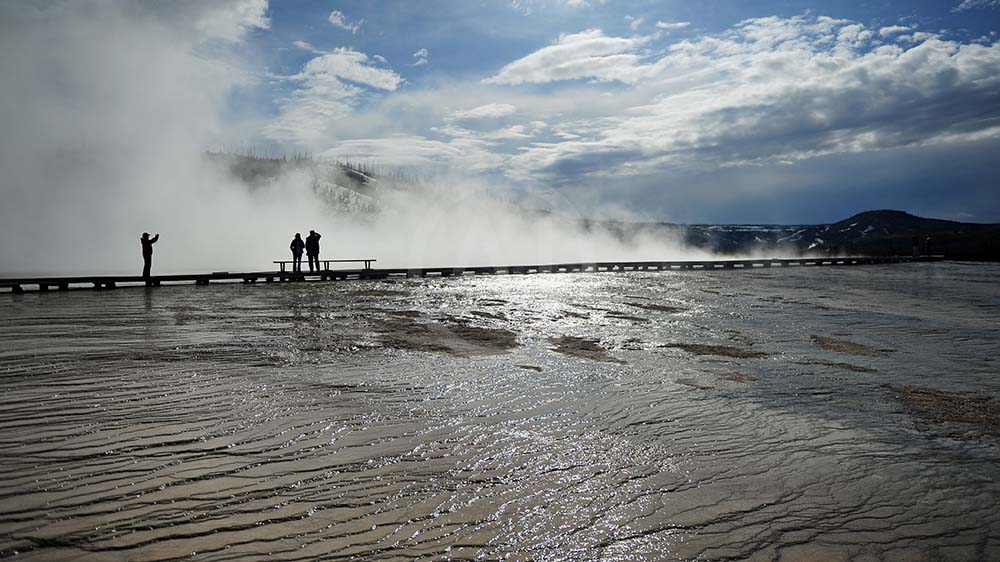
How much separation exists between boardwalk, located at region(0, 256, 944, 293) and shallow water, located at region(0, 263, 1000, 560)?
10.7 m

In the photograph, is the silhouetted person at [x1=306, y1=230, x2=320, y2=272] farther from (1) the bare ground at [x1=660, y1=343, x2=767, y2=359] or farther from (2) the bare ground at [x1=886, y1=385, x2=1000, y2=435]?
(2) the bare ground at [x1=886, y1=385, x2=1000, y2=435]

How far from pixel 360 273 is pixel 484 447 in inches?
890

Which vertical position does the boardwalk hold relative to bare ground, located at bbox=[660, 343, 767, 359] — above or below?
above

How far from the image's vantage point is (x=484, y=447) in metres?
4.60

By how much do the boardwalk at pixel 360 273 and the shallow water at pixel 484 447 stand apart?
421 inches

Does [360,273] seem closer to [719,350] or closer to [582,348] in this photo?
[582,348]

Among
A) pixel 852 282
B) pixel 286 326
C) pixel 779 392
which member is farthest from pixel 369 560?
pixel 852 282

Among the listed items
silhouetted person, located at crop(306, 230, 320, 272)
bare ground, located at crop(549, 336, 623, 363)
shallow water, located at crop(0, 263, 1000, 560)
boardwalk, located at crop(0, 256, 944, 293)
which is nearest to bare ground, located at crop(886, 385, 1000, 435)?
shallow water, located at crop(0, 263, 1000, 560)

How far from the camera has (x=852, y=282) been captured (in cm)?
2586

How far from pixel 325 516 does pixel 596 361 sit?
5.46 m

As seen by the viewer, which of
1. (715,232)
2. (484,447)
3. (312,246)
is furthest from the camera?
(715,232)

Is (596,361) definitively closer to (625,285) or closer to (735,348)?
(735,348)

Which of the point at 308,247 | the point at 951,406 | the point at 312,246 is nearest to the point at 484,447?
the point at 951,406

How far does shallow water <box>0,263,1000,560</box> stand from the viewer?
3.16 meters
